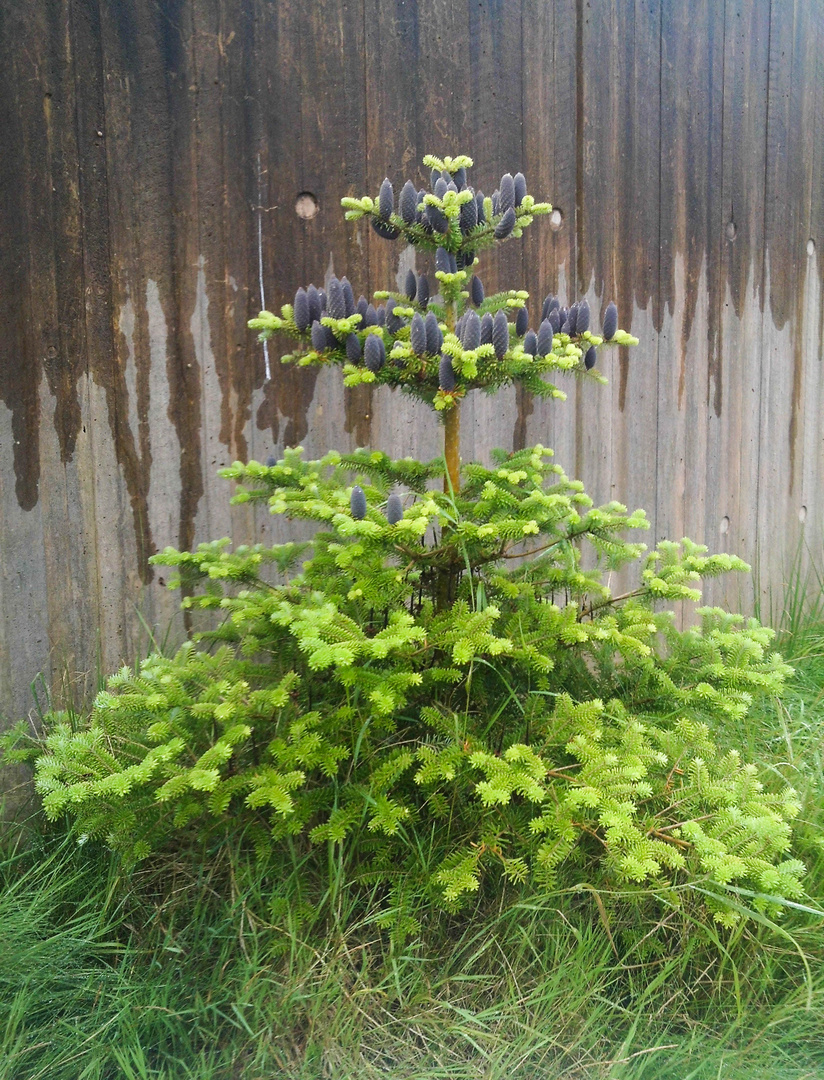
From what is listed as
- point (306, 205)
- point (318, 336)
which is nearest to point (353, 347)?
point (318, 336)

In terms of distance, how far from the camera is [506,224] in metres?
2.06

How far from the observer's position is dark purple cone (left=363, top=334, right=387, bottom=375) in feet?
6.45

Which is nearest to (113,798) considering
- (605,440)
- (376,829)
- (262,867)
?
(262,867)

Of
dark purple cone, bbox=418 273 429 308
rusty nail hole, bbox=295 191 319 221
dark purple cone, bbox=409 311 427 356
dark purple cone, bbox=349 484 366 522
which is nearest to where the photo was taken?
dark purple cone, bbox=349 484 366 522

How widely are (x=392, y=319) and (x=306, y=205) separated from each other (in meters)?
0.83

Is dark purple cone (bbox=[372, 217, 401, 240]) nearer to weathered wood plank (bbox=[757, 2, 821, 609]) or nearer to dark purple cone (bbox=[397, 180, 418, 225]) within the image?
dark purple cone (bbox=[397, 180, 418, 225])

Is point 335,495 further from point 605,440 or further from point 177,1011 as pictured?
point 605,440

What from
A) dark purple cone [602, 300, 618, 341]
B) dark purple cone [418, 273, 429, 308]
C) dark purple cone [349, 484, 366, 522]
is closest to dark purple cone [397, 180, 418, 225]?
dark purple cone [418, 273, 429, 308]

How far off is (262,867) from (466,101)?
2.58 meters

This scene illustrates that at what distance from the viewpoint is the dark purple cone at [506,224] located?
6.72 feet

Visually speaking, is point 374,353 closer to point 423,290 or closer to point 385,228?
point 423,290

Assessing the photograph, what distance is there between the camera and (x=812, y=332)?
4.52 metres

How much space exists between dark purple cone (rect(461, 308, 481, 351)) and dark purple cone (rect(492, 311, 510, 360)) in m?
0.04

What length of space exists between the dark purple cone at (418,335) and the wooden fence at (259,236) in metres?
0.87
